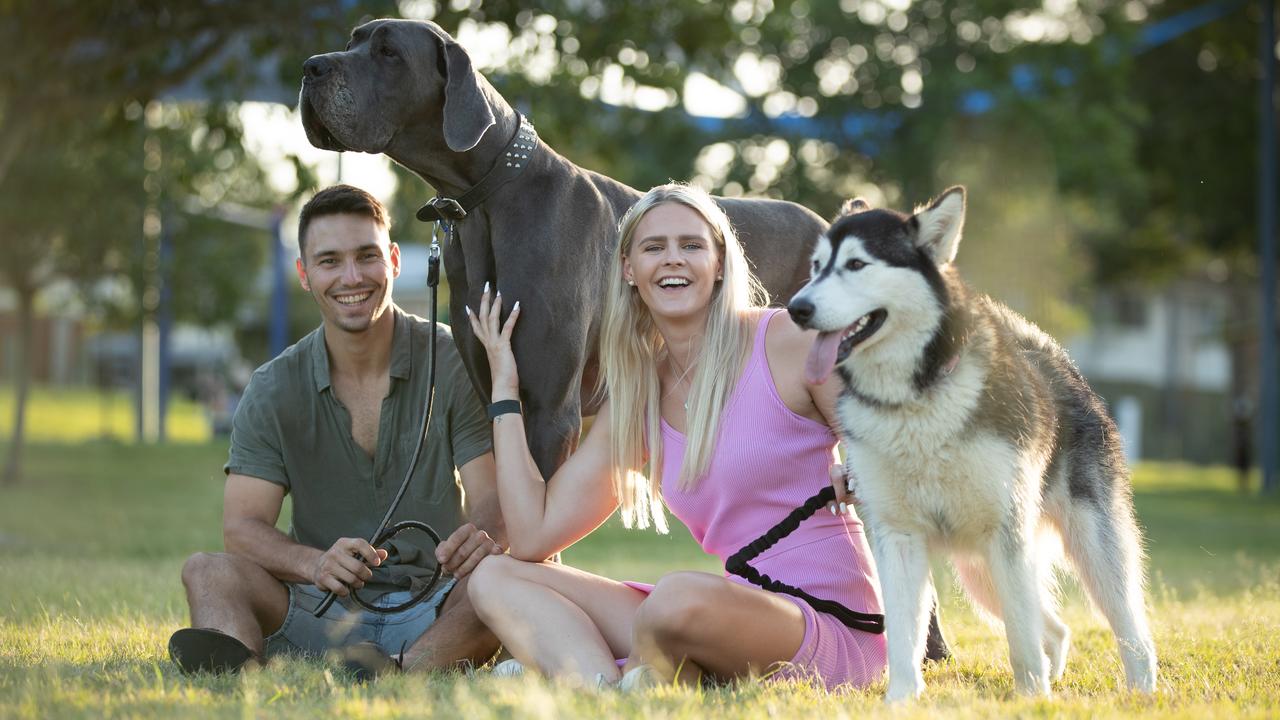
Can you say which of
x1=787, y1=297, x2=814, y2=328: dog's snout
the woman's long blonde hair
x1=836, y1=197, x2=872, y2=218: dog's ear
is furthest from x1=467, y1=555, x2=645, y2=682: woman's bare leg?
x1=836, y1=197, x2=872, y2=218: dog's ear

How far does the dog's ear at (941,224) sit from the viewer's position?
3.68m

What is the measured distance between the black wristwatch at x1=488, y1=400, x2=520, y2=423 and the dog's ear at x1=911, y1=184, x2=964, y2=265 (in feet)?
4.74

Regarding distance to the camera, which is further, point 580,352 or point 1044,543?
point 580,352

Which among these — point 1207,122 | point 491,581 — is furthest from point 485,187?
point 1207,122

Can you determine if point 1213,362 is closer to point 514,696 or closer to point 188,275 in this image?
point 188,275

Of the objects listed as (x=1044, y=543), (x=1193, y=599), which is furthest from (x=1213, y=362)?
(x=1044, y=543)

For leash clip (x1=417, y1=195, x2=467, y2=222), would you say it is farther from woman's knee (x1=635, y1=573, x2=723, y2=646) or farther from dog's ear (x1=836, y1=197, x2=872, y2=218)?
woman's knee (x1=635, y1=573, x2=723, y2=646)

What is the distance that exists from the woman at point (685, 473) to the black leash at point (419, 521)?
280 mm

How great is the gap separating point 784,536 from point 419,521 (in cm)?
140

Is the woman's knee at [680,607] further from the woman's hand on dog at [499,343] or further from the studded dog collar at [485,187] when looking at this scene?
the studded dog collar at [485,187]

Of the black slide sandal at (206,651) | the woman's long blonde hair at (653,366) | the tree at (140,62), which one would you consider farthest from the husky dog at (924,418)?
the tree at (140,62)

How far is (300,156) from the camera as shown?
850 cm

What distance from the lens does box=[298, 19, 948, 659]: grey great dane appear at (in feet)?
14.6

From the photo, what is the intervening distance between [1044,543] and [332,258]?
2.68m
